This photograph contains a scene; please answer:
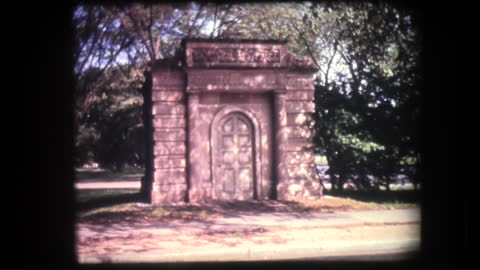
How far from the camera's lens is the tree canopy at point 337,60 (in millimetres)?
9695

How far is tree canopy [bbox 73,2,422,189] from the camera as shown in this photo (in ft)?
31.8

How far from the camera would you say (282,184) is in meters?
11.2

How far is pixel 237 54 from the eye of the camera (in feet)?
37.1

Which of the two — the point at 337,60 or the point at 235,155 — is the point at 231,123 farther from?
the point at 337,60

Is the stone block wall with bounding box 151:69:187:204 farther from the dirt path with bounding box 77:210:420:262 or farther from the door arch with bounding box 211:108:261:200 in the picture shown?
the dirt path with bounding box 77:210:420:262

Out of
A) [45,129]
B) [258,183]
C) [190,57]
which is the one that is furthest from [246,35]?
[45,129]

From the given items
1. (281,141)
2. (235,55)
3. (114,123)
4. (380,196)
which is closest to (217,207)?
(281,141)

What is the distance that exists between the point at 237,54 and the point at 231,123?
195 centimetres

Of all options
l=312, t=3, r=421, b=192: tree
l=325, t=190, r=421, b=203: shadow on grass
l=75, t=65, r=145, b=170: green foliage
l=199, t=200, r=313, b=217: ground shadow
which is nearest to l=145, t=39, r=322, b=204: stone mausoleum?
l=199, t=200, r=313, b=217: ground shadow

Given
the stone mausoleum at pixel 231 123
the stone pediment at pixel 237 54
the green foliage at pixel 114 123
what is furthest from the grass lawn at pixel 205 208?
the green foliage at pixel 114 123

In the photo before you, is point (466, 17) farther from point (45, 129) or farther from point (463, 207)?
point (45, 129)

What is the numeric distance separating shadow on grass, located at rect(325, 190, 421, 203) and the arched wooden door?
3.25 m

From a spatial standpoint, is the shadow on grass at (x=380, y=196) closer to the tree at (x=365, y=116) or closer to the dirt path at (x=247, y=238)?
the tree at (x=365, y=116)

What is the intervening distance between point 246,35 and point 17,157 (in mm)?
14225
